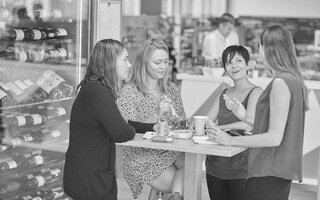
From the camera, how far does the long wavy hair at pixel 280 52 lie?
2982 mm

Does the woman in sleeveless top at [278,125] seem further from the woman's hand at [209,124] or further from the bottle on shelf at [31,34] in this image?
the bottle on shelf at [31,34]

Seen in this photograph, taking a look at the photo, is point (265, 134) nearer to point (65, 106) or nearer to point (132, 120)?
point (132, 120)

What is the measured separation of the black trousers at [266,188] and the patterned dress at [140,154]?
2.58 feet

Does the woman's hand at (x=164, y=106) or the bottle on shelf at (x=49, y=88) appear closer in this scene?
the woman's hand at (x=164, y=106)

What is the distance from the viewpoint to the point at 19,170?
4.27m

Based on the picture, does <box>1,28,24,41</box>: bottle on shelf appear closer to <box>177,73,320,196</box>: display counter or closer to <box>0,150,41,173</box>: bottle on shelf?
<box>0,150,41,173</box>: bottle on shelf

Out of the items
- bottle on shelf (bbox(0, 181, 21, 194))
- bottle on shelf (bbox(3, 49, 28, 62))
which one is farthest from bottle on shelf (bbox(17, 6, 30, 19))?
bottle on shelf (bbox(0, 181, 21, 194))

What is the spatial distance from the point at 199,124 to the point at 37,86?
4.60ft

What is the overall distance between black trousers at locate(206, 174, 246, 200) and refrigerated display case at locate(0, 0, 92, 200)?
138 centimetres

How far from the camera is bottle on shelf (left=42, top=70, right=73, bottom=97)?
450 centimetres

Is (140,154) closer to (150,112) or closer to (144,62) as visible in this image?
(150,112)

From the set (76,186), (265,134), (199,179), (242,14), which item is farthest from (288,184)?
(242,14)

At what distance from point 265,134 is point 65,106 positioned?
215 cm

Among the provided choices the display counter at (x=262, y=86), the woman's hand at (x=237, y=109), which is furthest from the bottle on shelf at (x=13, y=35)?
the display counter at (x=262, y=86)
